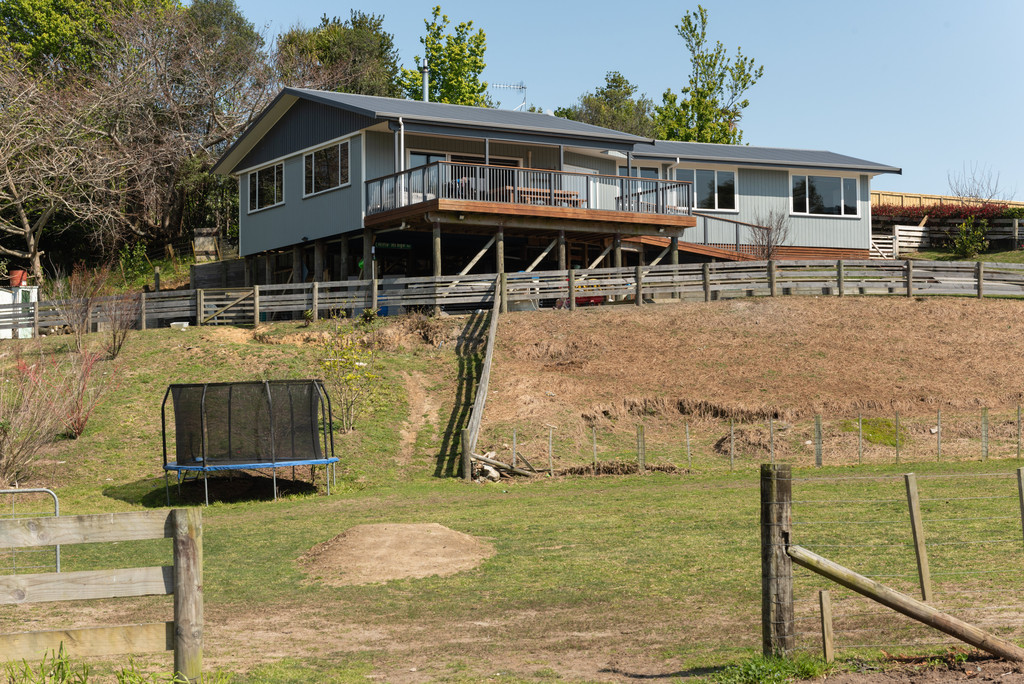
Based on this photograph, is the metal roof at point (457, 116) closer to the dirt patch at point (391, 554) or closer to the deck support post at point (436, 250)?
the deck support post at point (436, 250)

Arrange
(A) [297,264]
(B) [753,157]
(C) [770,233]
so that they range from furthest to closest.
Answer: (B) [753,157]
(C) [770,233]
(A) [297,264]

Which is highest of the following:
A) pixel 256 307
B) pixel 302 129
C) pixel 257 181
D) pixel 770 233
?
pixel 302 129

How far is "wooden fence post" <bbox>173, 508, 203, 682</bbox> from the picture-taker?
6.05 m

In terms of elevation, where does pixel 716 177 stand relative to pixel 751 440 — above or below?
above

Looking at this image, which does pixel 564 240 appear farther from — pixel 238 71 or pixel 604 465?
pixel 238 71

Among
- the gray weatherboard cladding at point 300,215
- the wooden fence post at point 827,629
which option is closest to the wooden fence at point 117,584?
the wooden fence post at point 827,629

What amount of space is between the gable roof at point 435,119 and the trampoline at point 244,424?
43.0ft

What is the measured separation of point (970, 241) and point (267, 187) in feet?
103

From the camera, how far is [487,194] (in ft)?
100

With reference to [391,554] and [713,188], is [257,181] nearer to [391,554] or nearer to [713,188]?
[713,188]

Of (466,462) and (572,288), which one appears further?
(572,288)

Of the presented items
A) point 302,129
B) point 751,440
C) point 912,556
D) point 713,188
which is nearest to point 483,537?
point 912,556

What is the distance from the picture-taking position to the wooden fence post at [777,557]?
7402 millimetres

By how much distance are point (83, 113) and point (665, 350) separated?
29.7 m
